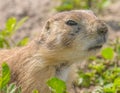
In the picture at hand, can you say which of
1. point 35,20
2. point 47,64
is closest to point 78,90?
point 47,64

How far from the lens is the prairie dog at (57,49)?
504cm

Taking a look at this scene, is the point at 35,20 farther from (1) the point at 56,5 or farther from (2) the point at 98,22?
(2) the point at 98,22

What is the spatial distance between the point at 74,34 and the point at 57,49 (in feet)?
0.79

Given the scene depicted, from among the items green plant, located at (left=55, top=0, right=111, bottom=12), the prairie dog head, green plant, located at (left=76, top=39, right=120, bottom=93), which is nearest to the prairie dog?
the prairie dog head

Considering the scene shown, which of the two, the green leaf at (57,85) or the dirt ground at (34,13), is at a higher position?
the dirt ground at (34,13)

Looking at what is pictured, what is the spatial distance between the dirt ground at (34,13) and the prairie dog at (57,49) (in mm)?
2161

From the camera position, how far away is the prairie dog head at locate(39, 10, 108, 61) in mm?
4984

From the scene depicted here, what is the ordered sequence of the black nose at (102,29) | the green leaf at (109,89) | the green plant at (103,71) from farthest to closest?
the green plant at (103,71) → the green leaf at (109,89) → the black nose at (102,29)

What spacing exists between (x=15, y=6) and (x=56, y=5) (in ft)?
2.15

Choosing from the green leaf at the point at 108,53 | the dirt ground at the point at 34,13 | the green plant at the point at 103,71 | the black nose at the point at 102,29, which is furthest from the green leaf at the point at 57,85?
the dirt ground at the point at 34,13

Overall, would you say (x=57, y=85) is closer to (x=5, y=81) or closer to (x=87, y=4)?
(x=5, y=81)

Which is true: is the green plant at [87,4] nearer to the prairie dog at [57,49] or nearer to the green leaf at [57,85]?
the prairie dog at [57,49]

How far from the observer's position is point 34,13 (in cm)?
812

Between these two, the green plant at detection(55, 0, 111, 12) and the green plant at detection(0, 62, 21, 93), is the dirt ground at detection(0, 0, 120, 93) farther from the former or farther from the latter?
the green plant at detection(0, 62, 21, 93)
